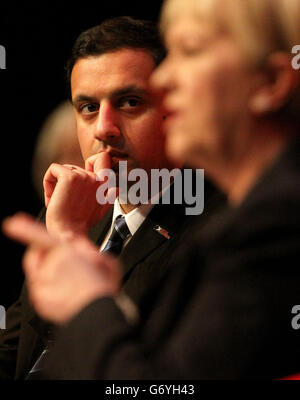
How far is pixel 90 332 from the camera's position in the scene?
0.71 meters

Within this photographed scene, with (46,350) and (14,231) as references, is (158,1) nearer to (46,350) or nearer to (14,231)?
(46,350)

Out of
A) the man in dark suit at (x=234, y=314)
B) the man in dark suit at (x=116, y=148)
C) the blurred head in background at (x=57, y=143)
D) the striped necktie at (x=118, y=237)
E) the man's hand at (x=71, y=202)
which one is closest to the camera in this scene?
the man in dark suit at (x=234, y=314)

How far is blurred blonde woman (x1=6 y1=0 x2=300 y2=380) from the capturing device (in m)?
0.66

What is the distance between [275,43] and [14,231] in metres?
0.42

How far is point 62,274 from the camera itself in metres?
0.72

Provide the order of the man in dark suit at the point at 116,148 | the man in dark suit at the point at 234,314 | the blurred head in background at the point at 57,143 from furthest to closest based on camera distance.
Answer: the blurred head in background at the point at 57,143, the man in dark suit at the point at 116,148, the man in dark suit at the point at 234,314

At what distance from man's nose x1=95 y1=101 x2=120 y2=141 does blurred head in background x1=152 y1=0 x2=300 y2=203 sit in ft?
2.19

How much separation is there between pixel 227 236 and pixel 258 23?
27cm

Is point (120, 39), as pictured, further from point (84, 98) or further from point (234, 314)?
point (234, 314)

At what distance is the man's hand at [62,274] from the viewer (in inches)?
28.2

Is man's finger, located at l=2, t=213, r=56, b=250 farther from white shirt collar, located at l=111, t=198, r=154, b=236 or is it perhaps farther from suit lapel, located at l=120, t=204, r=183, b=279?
white shirt collar, located at l=111, t=198, r=154, b=236

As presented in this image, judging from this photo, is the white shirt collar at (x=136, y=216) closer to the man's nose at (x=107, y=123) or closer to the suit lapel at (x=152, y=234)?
the suit lapel at (x=152, y=234)

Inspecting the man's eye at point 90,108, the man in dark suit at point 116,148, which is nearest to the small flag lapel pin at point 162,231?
the man in dark suit at point 116,148

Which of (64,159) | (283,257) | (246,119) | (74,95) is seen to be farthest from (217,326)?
(64,159)
